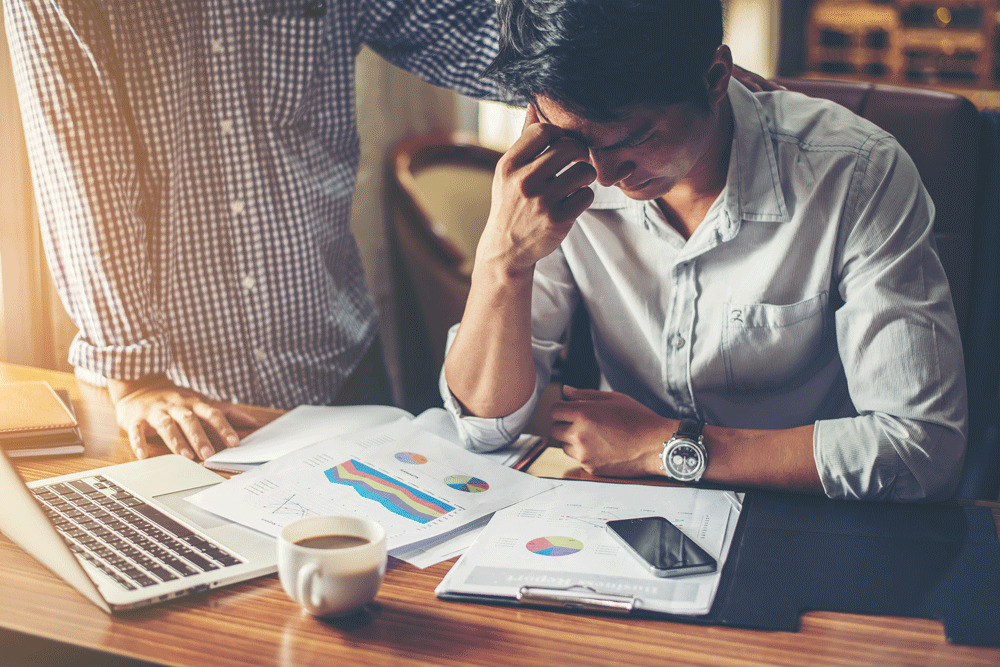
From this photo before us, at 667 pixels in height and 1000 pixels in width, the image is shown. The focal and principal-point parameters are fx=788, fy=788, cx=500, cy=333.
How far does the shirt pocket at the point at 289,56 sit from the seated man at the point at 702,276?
605mm

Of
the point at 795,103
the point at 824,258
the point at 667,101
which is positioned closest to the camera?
the point at 667,101

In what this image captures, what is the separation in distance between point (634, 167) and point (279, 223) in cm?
77

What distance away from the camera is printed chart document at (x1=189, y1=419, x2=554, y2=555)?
87 cm

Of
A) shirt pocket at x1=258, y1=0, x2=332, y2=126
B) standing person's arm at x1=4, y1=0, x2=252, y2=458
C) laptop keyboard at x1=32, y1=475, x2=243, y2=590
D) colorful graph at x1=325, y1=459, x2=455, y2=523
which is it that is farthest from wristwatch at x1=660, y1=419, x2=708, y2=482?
shirt pocket at x1=258, y1=0, x2=332, y2=126

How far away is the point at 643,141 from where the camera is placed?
→ 1.00 meters

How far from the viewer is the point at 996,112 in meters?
1.34

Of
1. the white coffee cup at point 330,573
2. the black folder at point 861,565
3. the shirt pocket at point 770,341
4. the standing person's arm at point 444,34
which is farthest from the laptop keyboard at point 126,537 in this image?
the standing person's arm at point 444,34

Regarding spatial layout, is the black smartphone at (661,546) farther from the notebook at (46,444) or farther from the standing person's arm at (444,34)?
the standing person's arm at (444,34)

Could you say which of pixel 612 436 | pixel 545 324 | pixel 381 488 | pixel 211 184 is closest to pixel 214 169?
pixel 211 184

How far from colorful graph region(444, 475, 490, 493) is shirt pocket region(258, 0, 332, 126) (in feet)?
2.79

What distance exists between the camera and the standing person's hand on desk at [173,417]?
110 cm

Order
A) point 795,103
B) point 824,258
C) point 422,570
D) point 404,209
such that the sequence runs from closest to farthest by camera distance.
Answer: point 422,570, point 824,258, point 795,103, point 404,209

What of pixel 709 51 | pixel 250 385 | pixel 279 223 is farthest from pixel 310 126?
pixel 709 51

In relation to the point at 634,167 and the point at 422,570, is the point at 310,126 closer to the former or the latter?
the point at 634,167
